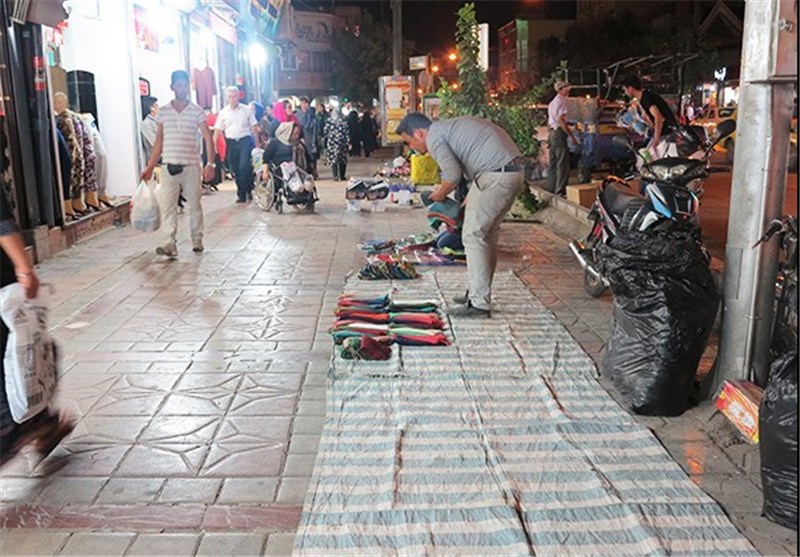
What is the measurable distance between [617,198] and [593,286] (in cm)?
95

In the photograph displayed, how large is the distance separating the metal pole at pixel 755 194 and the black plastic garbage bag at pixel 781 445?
0.98 metres

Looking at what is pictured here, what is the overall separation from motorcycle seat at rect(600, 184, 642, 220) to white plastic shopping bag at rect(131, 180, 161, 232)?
4.78 metres

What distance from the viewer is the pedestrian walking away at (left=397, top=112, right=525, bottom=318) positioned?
6137 millimetres

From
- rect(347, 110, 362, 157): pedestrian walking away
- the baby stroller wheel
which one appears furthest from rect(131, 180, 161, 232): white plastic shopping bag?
rect(347, 110, 362, 157): pedestrian walking away

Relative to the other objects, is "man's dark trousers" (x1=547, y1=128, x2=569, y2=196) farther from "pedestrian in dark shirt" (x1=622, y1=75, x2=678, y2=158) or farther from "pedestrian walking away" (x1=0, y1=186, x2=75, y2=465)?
"pedestrian walking away" (x1=0, y1=186, x2=75, y2=465)

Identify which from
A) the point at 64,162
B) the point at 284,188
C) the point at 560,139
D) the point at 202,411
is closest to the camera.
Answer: the point at 202,411

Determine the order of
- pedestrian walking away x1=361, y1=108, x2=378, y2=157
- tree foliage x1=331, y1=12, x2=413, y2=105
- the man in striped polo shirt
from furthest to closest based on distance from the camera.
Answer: tree foliage x1=331, y1=12, x2=413, y2=105
pedestrian walking away x1=361, y1=108, x2=378, y2=157
the man in striped polo shirt

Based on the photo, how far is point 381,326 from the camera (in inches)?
234

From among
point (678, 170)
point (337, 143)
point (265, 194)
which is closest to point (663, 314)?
point (678, 170)

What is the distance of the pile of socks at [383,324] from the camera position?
5535 millimetres

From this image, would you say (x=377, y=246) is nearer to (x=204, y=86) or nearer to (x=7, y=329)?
(x=7, y=329)


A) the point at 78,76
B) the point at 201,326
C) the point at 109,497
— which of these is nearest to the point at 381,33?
the point at 78,76

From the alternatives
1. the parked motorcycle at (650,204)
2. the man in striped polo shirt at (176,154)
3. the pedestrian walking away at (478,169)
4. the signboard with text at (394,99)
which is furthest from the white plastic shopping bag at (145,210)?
the signboard with text at (394,99)

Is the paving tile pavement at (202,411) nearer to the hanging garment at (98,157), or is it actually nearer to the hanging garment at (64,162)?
the hanging garment at (64,162)
